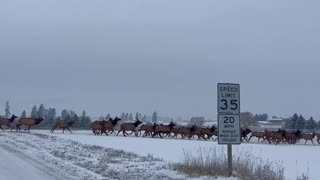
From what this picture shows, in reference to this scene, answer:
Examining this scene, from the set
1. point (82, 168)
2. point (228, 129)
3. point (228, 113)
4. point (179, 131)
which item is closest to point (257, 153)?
point (82, 168)

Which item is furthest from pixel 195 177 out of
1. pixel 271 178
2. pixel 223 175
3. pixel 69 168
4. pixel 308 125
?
pixel 308 125

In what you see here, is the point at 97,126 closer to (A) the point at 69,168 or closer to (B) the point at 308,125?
(A) the point at 69,168

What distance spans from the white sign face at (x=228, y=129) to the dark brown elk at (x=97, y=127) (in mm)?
45374

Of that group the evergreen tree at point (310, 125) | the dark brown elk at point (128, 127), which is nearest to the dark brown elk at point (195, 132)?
the dark brown elk at point (128, 127)

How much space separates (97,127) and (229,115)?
→ 150ft

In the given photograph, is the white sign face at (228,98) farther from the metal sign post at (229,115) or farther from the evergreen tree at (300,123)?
the evergreen tree at (300,123)

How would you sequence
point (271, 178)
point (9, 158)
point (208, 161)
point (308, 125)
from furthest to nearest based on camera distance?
point (308, 125) < point (9, 158) < point (208, 161) < point (271, 178)

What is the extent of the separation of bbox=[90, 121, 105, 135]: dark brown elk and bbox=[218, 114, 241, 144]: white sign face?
4537 centimetres

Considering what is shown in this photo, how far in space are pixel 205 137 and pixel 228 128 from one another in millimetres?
45239

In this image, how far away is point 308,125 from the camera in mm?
115625

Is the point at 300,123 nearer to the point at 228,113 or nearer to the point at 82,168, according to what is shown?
the point at 82,168

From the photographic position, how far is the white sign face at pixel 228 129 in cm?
1603

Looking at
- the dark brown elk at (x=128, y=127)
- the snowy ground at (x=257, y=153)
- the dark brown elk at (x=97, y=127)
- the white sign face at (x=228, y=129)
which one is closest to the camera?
the white sign face at (x=228, y=129)

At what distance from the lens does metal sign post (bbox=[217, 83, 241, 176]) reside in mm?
16062
